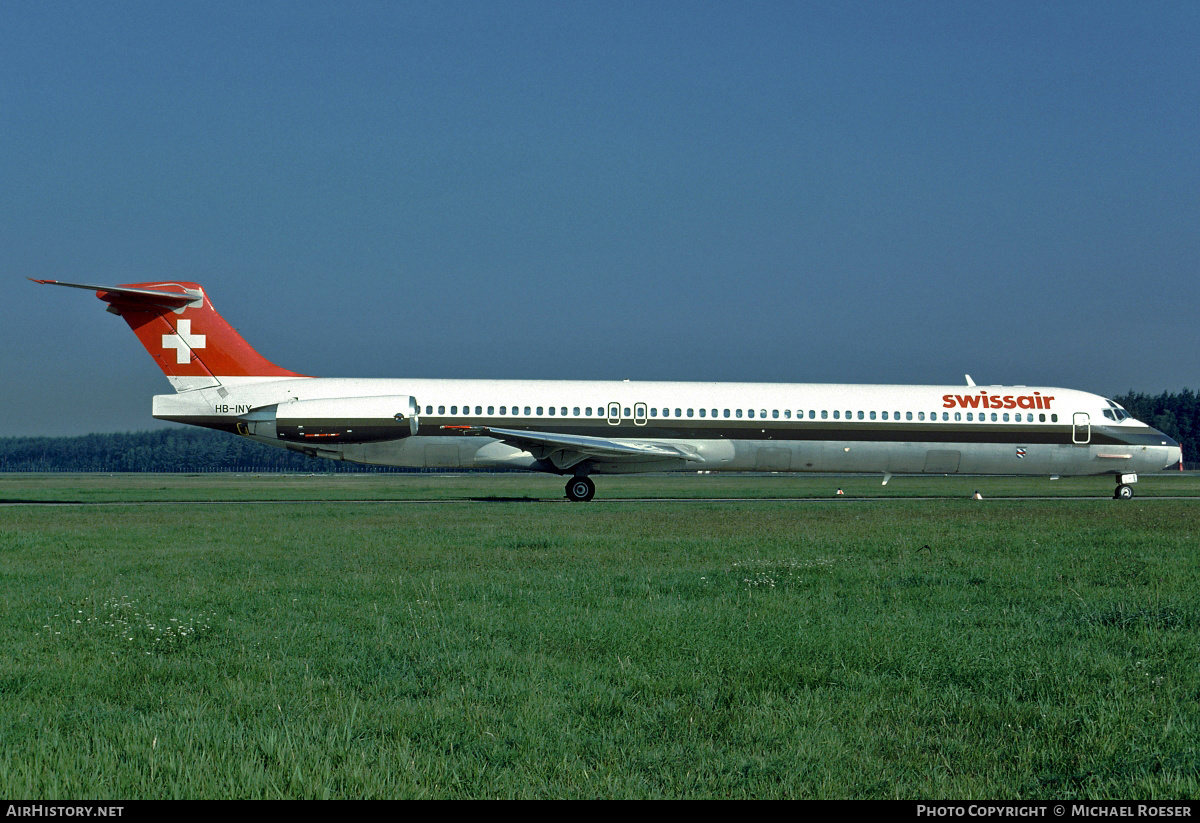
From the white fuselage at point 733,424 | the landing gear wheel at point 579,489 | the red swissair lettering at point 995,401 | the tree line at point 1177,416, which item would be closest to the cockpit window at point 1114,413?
the white fuselage at point 733,424

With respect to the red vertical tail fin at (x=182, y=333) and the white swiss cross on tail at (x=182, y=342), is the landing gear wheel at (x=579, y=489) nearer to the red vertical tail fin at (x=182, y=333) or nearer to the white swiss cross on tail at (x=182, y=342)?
the red vertical tail fin at (x=182, y=333)

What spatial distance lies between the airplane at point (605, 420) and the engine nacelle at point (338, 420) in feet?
0.13

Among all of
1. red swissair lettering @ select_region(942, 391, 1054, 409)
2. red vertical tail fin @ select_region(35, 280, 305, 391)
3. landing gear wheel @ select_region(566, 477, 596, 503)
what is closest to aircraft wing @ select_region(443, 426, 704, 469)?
landing gear wheel @ select_region(566, 477, 596, 503)

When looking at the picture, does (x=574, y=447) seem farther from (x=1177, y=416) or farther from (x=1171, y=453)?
(x=1177, y=416)

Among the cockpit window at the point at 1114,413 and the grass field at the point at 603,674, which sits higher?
the cockpit window at the point at 1114,413

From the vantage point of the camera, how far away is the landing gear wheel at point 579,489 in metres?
28.6

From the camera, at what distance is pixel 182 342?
27.9 m

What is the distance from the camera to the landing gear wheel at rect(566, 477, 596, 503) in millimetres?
28609

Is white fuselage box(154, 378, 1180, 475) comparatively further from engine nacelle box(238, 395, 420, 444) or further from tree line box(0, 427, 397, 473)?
tree line box(0, 427, 397, 473)

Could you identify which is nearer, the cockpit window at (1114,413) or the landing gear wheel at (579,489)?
the landing gear wheel at (579,489)

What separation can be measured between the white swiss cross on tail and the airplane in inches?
1.5

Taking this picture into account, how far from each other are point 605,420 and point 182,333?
41.3 ft
